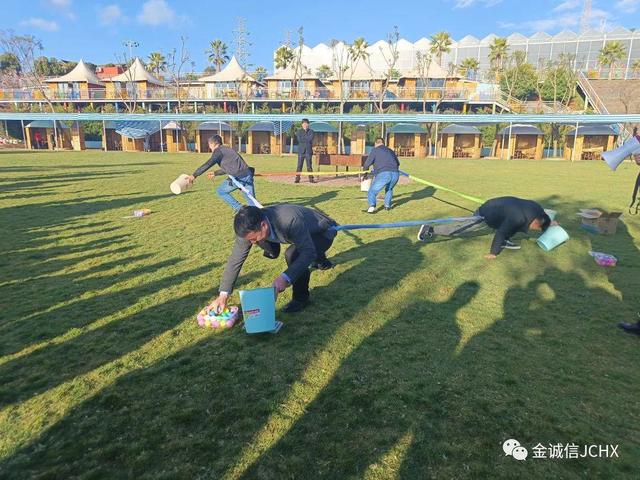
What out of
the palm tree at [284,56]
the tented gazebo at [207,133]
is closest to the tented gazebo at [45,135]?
the tented gazebo at [207,133]

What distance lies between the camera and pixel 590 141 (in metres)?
38.6

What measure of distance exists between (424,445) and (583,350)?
90.9 inches

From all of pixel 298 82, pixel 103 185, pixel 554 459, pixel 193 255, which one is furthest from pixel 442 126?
pixel 554 459

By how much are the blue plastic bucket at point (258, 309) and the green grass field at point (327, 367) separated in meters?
0.17

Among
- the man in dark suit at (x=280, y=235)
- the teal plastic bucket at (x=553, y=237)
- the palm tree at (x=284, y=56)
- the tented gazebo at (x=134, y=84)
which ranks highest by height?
the palm tree at (x=284, y=56)

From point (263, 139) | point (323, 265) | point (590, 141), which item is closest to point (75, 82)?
point (263, 139)

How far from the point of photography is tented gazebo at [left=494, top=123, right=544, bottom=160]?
38906 millimetres

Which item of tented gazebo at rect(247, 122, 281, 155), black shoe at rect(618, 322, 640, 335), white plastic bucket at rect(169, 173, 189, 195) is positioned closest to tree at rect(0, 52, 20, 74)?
A: tented gazebo at rect(247, 122, 281, 155)

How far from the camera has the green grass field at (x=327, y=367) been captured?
9.17 ft

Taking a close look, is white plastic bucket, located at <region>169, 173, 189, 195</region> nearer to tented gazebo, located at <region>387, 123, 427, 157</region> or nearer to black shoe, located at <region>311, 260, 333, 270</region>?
black shoe, located at <region>311, 260, 333, 270</region>

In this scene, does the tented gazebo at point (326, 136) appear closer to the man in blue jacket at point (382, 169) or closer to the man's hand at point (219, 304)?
the man in blue jacket at point (382, 169)

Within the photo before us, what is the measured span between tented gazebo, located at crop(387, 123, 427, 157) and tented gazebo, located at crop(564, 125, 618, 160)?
43.0 feet

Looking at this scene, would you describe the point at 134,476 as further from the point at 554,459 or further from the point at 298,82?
the point at 298,82

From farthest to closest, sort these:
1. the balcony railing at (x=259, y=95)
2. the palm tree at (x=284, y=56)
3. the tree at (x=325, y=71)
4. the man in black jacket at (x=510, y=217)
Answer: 1. the tree at (x=325, y=71)
2. the palm tree at (x=284, y=56)
3. the balcony railing at (x=259, y=95)
4. the man in black jacket at (x=510, y=217)
